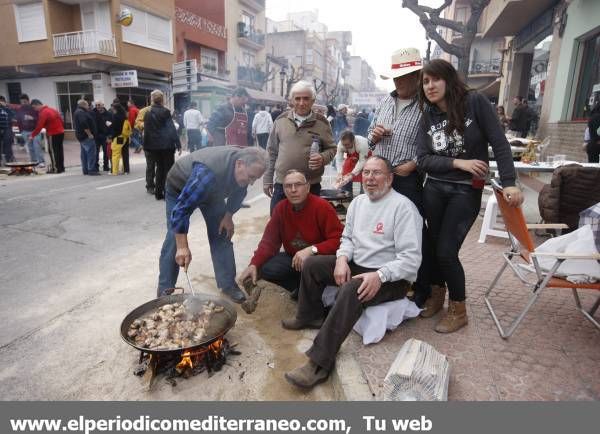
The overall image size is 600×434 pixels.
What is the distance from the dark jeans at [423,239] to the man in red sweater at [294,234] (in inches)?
23.6

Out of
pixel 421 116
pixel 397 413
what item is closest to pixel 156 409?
pixel 397 413

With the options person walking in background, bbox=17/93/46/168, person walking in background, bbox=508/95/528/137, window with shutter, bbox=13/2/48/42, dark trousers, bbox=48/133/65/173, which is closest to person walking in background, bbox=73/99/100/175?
dark trousers, bbox=48/133/65/173

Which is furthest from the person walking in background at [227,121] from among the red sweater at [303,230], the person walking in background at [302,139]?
the red sweater at [303,230]

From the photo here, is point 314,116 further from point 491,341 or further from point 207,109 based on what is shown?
point 207,109

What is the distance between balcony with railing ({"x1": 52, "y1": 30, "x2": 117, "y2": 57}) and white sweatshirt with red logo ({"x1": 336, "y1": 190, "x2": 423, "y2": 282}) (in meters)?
20.6

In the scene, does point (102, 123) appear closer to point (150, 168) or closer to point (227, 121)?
point (150, 168)

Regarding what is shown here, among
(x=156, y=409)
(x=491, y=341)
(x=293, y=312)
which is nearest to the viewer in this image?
(x=156, y=409)

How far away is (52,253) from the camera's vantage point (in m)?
4.86

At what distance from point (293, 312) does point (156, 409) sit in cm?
152

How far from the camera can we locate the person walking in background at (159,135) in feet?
25.4

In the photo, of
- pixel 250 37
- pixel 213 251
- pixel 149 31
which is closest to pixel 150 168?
pixel 213 251

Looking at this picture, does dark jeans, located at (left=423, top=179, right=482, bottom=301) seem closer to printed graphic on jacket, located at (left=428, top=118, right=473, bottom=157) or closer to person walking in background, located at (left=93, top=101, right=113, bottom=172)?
printed graphic on jacket, located at (left=428, top=118, right=473, bottom=157)

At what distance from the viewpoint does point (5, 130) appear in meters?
11.5

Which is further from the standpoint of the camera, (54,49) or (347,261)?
(54,49)
